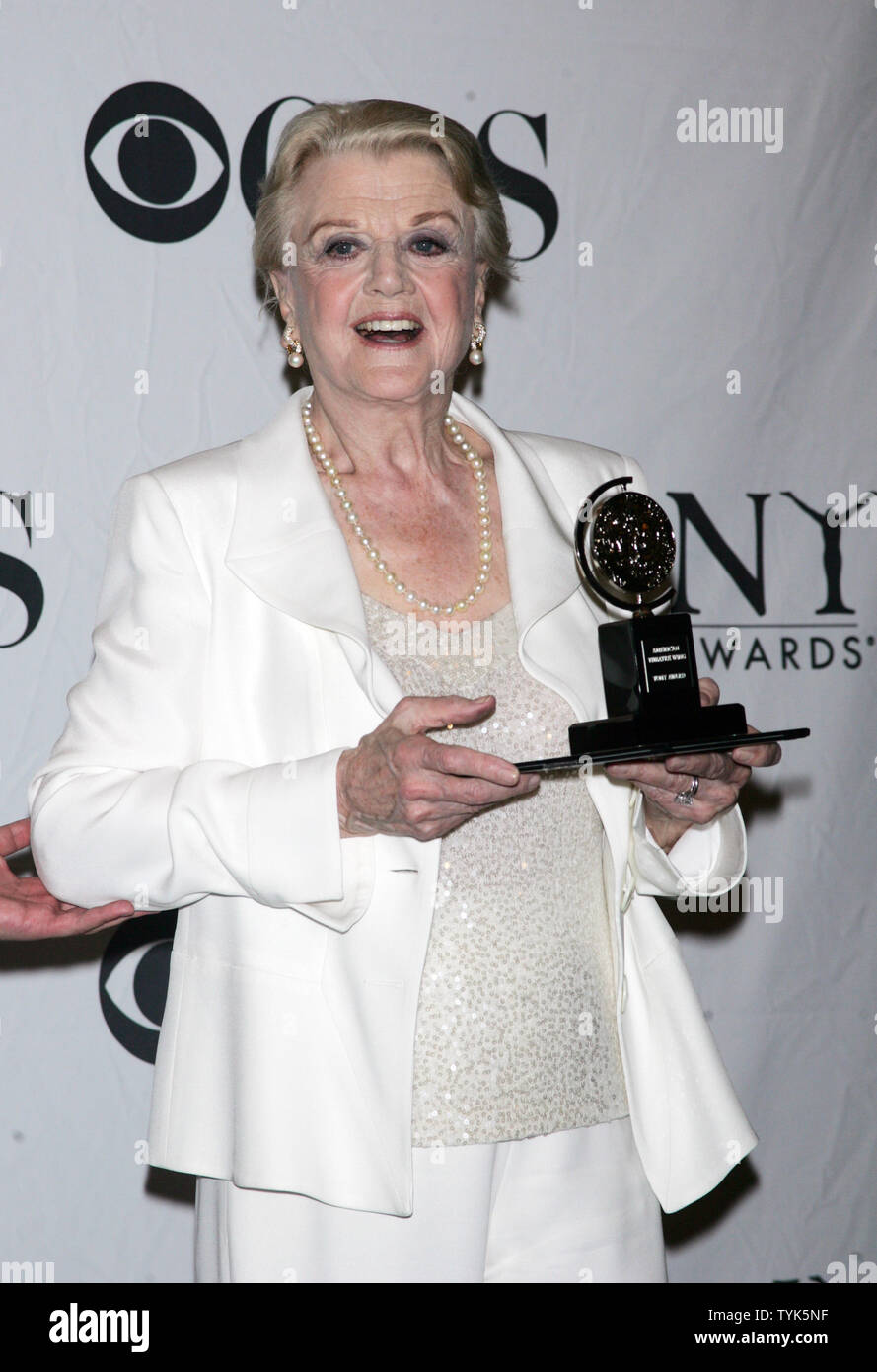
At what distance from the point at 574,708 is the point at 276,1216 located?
0.58 m

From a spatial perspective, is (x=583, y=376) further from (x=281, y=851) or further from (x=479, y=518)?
(x=281, y=851)

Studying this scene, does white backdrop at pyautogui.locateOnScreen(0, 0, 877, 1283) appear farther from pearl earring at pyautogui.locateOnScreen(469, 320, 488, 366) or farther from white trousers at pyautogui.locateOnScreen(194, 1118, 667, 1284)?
white trousers at pyautogui.locateOnScreen(194, 1118, 667, 1284)

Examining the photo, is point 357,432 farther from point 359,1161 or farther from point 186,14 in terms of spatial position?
point 186,14

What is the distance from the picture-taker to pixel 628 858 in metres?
1.56

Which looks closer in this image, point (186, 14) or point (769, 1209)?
point (186, 14)

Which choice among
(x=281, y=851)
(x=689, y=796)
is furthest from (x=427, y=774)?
(x=689, y=796)

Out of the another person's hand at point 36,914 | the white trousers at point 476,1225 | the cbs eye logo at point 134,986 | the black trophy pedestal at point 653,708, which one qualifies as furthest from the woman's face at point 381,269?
the cbs eye logo at point 134,986

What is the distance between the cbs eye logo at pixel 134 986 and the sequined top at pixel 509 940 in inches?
38.5

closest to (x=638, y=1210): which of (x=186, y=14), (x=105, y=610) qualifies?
(x=105, y=610)

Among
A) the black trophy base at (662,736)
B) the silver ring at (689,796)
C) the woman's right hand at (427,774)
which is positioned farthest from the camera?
the silver ring at (689,796)

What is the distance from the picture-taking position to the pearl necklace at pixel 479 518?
1.57 meters

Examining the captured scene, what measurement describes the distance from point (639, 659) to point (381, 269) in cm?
50

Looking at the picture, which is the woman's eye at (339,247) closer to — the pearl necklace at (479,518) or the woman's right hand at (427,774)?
the pearl necklace at (479,518)

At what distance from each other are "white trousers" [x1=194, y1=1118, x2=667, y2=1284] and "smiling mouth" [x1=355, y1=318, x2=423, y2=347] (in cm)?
83
